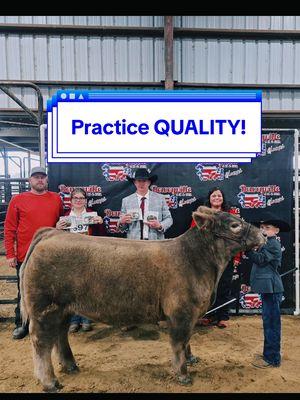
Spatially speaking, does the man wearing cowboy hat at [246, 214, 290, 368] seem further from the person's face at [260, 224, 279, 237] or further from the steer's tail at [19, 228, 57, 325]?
the steer's tail at [19, 228, 57, 325]

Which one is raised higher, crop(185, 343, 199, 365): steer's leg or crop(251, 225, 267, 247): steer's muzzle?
crop(251, 225, 267, 247): steer's muzzle

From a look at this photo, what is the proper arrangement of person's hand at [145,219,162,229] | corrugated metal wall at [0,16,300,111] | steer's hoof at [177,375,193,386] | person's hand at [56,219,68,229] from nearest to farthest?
1. steer's hoof at [177,375,193,386]
2. person's hand at [56,219,68,229]
3. person's hand at [145,219,162,229]
4. corrugated metal wall at [0,16,300,111]

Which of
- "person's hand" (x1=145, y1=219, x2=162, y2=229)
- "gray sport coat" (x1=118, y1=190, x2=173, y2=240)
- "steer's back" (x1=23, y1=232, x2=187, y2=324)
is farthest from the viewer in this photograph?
"gray sport coat" (x1=118, y1=190, x2=173, y2=240)

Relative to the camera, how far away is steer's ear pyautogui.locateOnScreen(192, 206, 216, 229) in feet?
11.3

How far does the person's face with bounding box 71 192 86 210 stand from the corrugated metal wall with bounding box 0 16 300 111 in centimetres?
662

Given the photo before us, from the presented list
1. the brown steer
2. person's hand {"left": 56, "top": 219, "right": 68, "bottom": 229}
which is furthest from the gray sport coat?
the brown steer

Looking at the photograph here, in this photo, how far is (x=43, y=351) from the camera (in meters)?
3.31

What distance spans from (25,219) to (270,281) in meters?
3.26

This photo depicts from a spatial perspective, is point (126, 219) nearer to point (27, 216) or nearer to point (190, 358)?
point (27, 216)

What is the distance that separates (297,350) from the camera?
425cm

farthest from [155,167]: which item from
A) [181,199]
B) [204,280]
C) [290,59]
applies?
[290,59]

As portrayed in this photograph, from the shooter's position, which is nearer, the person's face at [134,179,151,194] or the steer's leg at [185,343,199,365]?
the steer's leg at [185,343,199,365]

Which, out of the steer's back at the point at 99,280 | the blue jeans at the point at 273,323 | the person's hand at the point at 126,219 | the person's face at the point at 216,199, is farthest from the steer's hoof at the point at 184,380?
the person's face at the point at 216,199

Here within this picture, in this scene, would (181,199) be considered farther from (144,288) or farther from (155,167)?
(144,288)
